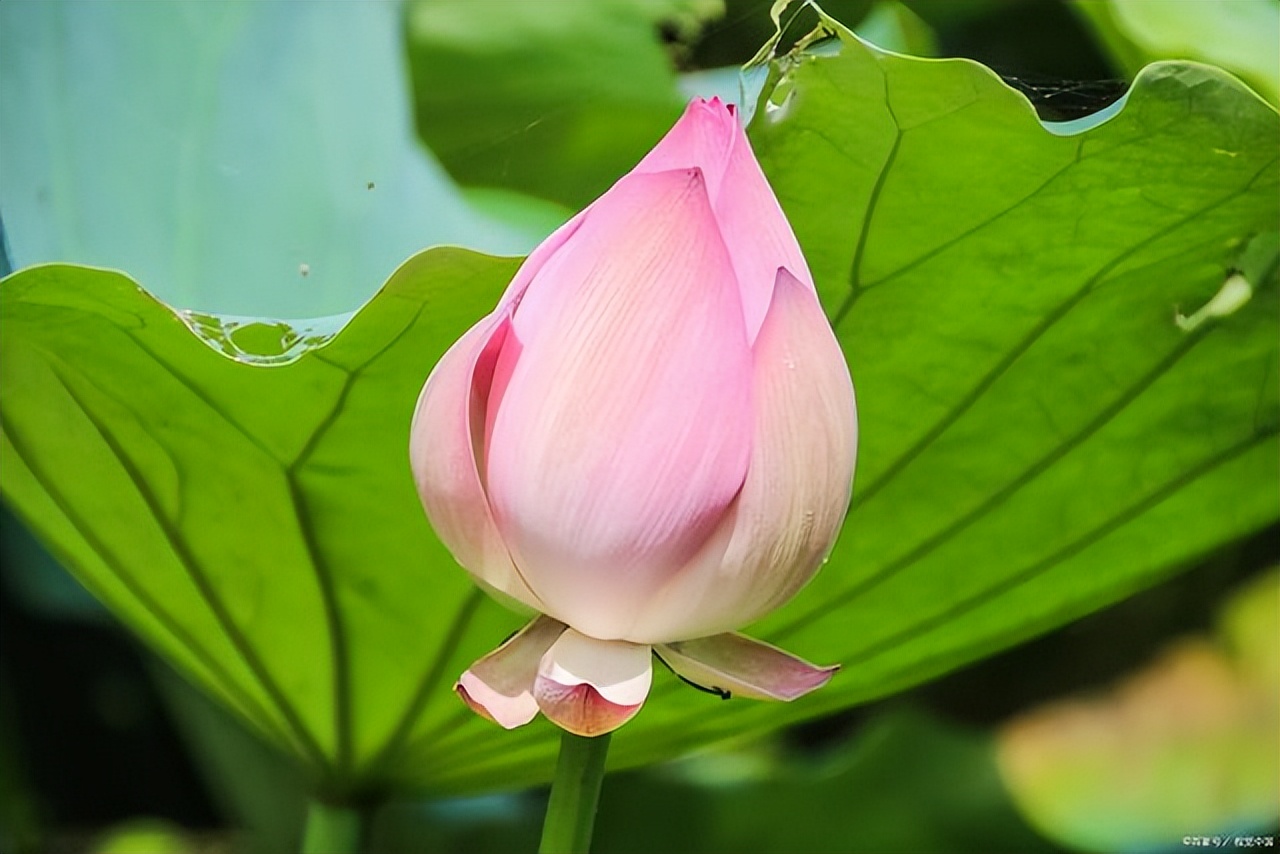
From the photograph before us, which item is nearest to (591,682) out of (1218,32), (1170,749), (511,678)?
(511,678)

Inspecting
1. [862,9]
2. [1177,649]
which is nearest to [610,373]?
[862,9]

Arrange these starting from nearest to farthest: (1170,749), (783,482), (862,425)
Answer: (783,482)
(862,425)
(1170,749)

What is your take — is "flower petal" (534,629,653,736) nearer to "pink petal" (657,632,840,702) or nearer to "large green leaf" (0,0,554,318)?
"pink petal" (657,632,840,702)

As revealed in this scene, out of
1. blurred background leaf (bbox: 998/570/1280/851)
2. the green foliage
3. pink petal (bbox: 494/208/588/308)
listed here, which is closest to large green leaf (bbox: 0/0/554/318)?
the green foliage

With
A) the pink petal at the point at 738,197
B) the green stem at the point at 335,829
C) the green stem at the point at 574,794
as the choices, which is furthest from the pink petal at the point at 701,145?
the green stem at the point at 335,829

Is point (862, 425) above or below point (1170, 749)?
above

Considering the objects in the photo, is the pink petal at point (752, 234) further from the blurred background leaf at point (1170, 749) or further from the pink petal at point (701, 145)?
the blurred background leaf at point (1170, 749)

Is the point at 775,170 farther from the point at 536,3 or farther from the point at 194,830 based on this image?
the point at 194,830

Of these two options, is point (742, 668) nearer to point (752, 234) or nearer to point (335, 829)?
point (752, 234)
